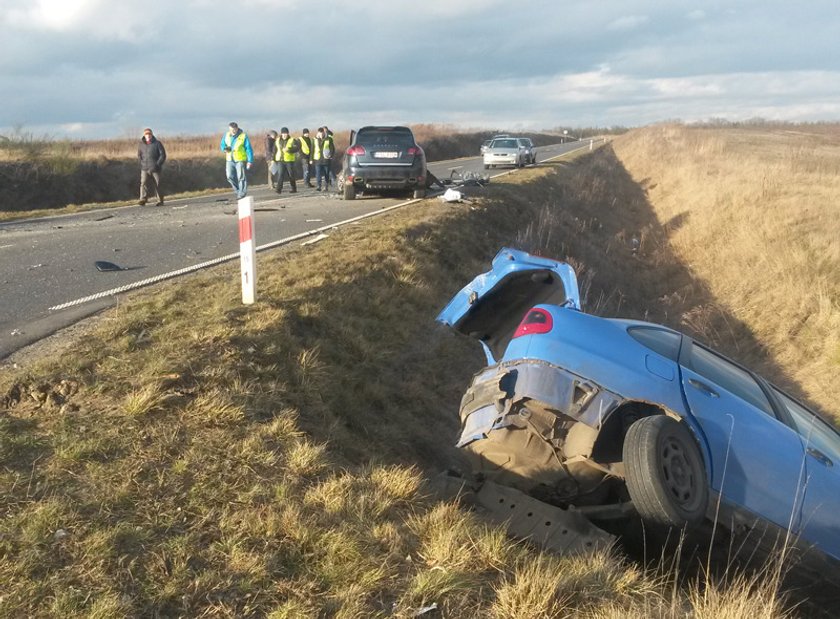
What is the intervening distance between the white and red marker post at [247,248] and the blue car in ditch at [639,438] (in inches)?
110

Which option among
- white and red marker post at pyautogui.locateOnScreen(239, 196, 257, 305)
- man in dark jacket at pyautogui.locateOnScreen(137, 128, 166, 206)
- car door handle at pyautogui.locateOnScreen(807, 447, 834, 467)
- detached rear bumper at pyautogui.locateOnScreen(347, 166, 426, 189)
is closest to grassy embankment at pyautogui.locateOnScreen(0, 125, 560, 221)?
man in dark jacket at pyautogui.locateOnScreen(137, 128, 166, 206)

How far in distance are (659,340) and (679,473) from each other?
1034 millimetres

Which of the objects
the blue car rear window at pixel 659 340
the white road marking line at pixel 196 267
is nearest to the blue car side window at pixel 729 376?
the blue car rear window at pixel 659 340

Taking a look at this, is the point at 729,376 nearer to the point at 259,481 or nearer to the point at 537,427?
the point at 537,427

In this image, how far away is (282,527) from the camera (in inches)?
132

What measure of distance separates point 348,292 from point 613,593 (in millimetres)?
5181

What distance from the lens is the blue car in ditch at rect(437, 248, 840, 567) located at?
11.8 feet

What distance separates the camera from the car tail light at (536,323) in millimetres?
4004

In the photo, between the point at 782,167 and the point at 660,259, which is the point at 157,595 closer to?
the point at 660,259

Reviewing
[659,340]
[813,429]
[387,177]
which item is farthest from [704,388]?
[387,177]

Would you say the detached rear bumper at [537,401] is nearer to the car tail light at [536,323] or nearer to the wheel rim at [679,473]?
the car tail light at [536,323]

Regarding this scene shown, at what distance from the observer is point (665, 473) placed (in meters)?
3.51

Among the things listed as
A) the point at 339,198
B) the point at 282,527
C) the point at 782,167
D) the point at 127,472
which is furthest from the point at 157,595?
the point at 782,167

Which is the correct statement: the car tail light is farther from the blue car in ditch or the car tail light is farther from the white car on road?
the white car on road
